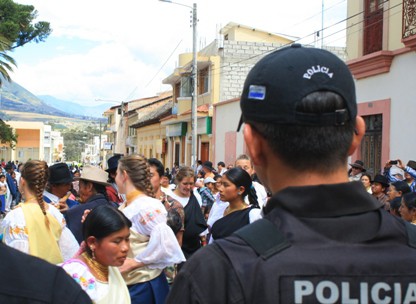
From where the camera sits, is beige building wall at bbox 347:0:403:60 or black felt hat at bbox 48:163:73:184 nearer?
black felt hat at bbox 48:163:73:184

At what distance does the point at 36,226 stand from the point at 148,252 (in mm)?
859

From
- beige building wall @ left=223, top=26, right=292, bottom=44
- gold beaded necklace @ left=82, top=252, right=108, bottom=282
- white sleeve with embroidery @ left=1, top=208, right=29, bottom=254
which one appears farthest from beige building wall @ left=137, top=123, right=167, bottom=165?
gold beaded necklace @ left=82, top=252, right=108, bottom=282

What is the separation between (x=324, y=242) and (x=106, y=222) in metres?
2.41

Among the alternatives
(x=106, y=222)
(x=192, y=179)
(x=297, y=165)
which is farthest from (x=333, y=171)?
(x=192, y=179)

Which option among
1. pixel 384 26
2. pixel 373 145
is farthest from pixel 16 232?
pixel 384 26

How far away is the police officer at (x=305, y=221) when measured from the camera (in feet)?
4.73

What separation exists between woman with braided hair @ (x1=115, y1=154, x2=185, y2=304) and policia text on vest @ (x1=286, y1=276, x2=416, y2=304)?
2.97 metres

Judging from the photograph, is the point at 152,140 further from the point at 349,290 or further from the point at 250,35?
the point at 349,290

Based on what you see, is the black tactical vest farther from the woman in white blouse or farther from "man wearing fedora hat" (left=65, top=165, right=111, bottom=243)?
"man wearing fedora hat" (left=65, top=165, right=111, bottom=243)

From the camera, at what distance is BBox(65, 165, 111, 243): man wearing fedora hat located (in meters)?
5.27

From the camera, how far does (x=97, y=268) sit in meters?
3.53

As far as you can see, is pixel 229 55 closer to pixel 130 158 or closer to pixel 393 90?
pixel 393 90

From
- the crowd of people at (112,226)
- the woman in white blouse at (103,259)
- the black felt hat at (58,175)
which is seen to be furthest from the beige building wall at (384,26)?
the woman in white blouse at (103,259)

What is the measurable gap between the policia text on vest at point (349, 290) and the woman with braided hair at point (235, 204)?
12.6 ft
